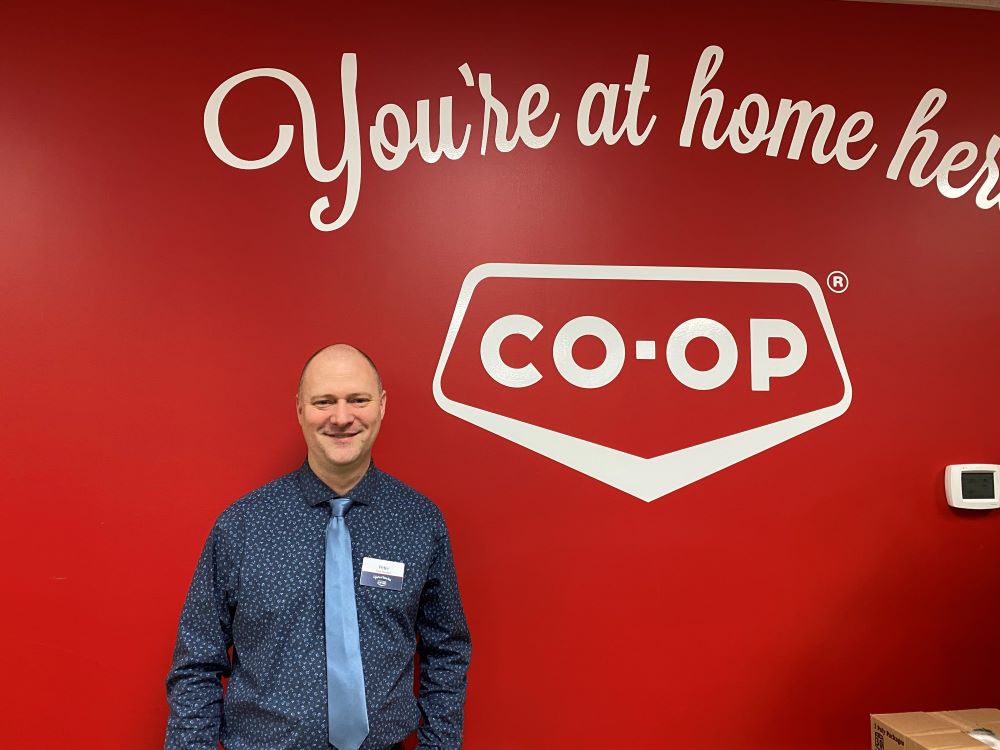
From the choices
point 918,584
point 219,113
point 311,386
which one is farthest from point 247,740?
point 918,584

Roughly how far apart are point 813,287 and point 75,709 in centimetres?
249

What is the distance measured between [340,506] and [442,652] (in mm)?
474

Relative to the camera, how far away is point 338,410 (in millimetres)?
1678

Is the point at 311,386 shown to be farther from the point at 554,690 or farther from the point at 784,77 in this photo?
the point at 784,77

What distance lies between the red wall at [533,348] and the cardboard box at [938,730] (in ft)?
0.46

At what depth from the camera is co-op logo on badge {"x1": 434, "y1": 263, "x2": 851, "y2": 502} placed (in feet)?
6.98

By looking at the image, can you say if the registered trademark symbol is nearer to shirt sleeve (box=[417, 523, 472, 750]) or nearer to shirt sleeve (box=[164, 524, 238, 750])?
shirt sleeve (box=[417, 523, 472, 750])

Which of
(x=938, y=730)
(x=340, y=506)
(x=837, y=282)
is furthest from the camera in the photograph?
(x=837, y=282)

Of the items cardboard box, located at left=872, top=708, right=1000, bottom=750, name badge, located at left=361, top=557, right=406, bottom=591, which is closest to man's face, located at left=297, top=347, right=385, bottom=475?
name badge, located at left=361, top=557, right=406, bottom=591

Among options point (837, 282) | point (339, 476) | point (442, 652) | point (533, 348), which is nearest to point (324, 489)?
point (339, 476)

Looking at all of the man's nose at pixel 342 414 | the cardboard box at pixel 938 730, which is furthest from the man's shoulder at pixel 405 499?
the cardboard box at pixel 938 730

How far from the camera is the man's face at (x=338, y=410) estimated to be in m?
1.68

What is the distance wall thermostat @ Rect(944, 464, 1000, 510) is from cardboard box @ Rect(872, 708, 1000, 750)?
0.61 m

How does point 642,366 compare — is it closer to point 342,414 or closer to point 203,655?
point 342,414
